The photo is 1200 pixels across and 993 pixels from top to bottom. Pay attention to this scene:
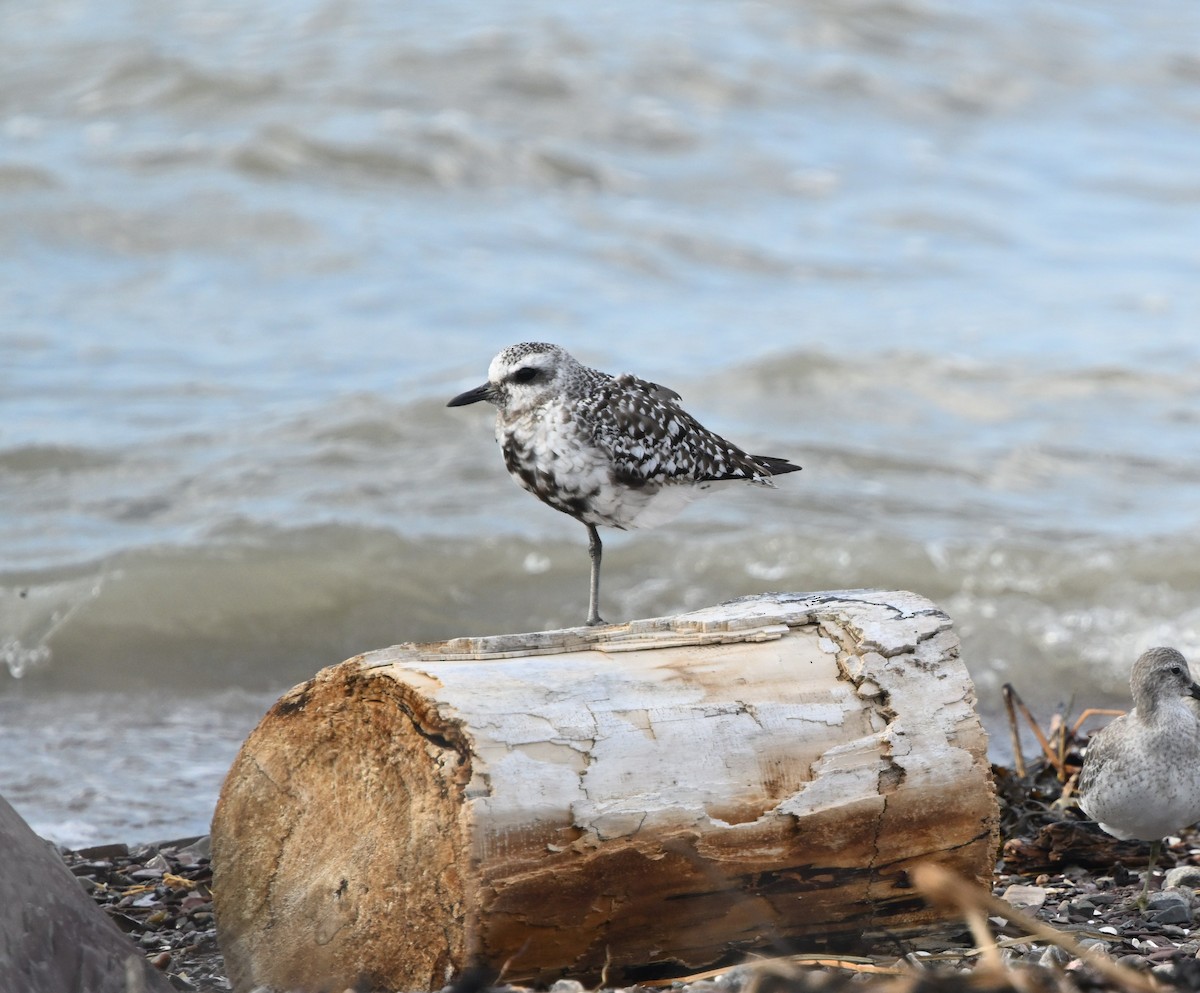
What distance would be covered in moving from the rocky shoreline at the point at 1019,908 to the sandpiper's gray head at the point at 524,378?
5.97 ft

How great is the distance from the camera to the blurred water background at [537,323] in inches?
315

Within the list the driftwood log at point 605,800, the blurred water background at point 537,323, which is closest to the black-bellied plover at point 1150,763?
the driftwood log at point 605,800

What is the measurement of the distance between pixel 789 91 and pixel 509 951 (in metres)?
15.2

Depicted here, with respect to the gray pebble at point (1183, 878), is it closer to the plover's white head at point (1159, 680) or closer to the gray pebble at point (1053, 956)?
the plover's white head at point (1159, 680)

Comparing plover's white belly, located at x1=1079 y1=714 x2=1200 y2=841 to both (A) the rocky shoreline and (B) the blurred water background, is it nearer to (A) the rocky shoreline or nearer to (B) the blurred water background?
(A) the rocky shoreline

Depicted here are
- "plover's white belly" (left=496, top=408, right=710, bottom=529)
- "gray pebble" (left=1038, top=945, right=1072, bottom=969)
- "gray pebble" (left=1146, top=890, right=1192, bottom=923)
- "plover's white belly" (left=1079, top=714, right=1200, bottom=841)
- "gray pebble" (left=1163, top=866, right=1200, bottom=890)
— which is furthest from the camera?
"plover's white belly" (left=496, top=408, right=710, bottom=529)

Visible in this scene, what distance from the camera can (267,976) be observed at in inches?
145

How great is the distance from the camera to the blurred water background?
7992 mm

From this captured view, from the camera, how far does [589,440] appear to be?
491 centimetres

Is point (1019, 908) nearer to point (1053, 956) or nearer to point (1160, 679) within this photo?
point (1053, 956)

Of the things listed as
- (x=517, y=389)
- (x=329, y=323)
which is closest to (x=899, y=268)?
(x=329, y=323)

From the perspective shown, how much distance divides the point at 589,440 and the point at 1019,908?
1.96 metres

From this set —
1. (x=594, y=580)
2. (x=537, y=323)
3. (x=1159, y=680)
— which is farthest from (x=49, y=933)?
(x=537, y=323)

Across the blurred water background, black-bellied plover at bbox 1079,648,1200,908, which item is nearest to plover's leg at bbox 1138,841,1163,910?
black-bellied plover at bbox 1079,648,1200,908
